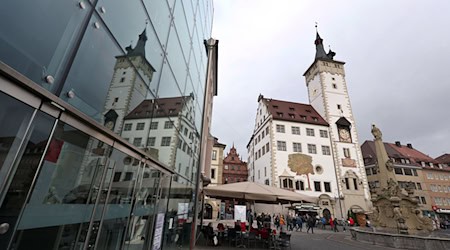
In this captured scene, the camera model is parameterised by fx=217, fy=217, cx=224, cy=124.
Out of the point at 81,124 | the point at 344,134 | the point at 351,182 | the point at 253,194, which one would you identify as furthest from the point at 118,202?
the point at 344,134

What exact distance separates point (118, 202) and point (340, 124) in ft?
133

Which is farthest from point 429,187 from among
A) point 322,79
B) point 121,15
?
point 121,15

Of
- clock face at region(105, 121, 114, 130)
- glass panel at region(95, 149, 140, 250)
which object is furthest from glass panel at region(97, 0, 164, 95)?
glass panel at region(95, 149, 140, 250)

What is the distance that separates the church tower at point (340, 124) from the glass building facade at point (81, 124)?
34.6m

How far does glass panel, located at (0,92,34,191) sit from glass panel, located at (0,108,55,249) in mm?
58

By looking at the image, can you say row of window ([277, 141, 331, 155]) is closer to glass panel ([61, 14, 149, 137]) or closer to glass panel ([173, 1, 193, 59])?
glass panel ([173, 1, 193, 59])

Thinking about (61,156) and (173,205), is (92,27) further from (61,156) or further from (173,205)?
(173,205)

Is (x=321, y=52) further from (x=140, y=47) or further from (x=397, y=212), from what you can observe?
(x=140, y=47)

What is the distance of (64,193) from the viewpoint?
2367 mm

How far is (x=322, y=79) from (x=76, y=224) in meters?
45.1

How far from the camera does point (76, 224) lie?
2.57m

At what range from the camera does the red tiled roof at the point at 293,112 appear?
37344 millimetres

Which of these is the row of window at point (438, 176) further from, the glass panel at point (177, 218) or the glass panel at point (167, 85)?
the glass panel at point (167, 85)

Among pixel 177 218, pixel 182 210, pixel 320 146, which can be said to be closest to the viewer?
pixel 177 218
